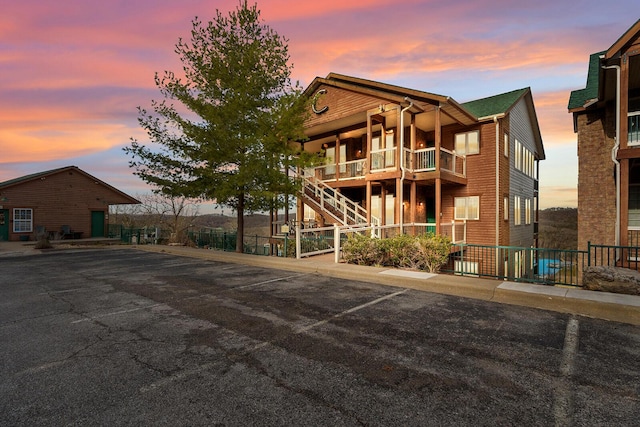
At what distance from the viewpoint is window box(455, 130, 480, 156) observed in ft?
55.7

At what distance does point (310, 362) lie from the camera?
13.0ft

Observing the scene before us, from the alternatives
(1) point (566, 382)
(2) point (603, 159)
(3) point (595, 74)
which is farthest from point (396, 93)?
(1) point (566, 382)

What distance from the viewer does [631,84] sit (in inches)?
473

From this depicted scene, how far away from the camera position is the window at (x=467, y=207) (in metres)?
16.9

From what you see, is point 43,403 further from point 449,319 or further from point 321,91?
point 321,91

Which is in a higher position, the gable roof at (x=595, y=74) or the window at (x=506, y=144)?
the gable roof at (x=595, y=74)

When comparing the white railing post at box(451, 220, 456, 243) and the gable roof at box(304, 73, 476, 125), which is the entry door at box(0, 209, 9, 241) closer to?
the gable roof at box(304, 73, 476, 125)

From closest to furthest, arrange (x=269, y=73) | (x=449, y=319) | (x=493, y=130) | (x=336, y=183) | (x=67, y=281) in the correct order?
(x=449, y=319)
(x=67, y=281)
(x=269, y=73)
(x=493, y=130)
(x=336, y=183)

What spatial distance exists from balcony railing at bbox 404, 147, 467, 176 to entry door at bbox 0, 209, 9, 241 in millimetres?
30187

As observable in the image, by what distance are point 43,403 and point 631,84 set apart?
739 inches

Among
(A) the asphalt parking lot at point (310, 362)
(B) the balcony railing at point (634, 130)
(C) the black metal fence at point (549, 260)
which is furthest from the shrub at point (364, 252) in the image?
(B) the balcony railing at point (634, 130)

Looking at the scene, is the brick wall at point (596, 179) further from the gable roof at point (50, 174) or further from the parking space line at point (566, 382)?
the gable roof at point (50, 174)

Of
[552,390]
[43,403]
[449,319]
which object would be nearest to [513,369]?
[552,390]

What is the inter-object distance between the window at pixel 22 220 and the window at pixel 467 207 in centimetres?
3236
